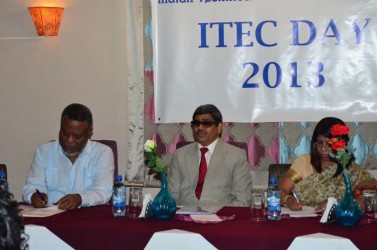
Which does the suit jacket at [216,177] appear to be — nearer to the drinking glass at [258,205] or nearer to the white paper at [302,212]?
the white paper at [302,212]

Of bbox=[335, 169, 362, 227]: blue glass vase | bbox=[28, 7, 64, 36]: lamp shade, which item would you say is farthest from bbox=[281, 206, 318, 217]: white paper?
bbox=[28, 7, 64, 36]: lamp shade

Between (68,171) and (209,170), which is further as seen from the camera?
(209,170)

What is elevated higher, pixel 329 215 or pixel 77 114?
pixel 77 114

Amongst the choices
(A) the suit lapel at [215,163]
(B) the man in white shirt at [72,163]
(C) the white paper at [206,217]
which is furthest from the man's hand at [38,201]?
(A) the suit lapel at [215,163]

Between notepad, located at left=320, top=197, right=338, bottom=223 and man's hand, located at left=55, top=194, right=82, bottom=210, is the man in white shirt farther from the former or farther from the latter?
notepad, located at left=320, top=197, right=338, bottom=223

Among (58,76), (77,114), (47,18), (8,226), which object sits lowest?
(8,226)

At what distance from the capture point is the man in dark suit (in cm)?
405

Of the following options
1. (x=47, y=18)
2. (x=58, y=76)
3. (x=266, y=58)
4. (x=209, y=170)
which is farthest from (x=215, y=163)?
(x=47, y=18)

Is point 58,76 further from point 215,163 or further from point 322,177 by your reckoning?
point 322,177

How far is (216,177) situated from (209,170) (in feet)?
0.20

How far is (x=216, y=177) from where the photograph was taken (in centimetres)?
409

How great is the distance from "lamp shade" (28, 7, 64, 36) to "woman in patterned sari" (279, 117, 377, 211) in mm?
2261

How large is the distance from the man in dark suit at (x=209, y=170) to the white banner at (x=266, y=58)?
0.77 meters

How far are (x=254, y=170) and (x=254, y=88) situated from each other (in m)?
0.59
